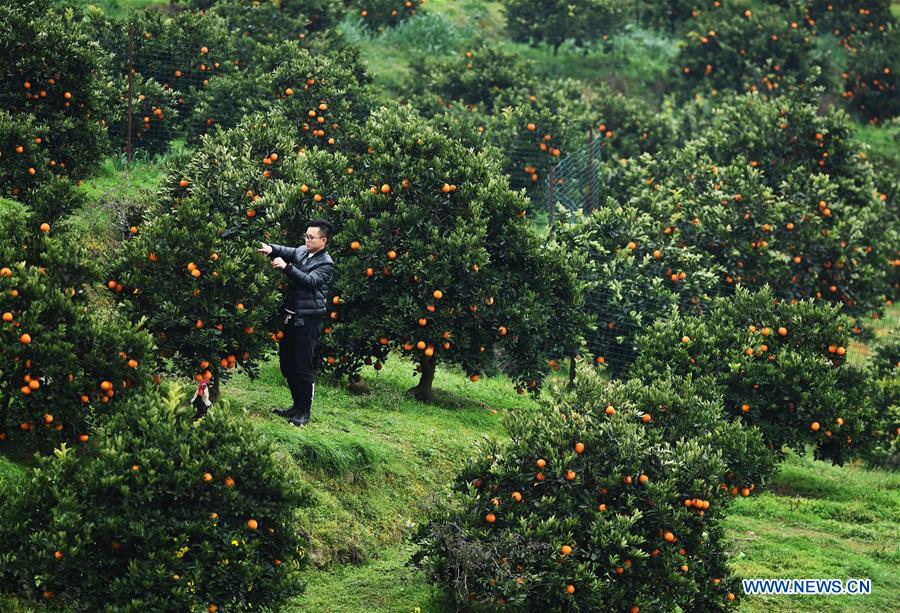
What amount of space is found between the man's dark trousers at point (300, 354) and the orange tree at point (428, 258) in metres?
1.44

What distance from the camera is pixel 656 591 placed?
Result: 10.3 m

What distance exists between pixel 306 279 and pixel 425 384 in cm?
346

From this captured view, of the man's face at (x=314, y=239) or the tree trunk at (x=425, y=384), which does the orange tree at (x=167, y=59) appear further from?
the man's face at (x=314, y=239)

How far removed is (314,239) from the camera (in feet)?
38.9

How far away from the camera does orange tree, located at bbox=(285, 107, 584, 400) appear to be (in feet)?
44.3

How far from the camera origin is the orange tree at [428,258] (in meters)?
13.5

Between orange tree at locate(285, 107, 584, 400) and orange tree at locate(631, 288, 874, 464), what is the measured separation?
5.40 feet

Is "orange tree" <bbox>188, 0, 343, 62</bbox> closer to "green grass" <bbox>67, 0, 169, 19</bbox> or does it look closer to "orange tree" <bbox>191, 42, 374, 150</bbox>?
"green grass" <bbox>67, 0, 169, 19</bbox>

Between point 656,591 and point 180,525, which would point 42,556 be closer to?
point 180,525

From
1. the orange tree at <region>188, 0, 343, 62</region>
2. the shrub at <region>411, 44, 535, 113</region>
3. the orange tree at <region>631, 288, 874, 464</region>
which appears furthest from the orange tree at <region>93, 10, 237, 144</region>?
the orange tree at <region>631, 288, 874, 464</region>

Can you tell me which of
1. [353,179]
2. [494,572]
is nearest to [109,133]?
[353,179]

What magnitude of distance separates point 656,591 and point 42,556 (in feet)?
15.2

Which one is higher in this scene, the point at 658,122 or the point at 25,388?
the point at 658,122

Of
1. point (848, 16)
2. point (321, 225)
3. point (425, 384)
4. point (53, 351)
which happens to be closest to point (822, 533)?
point (425, 384)
